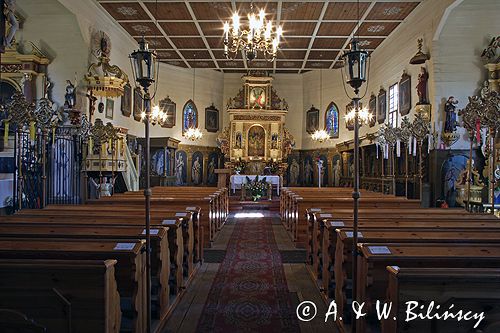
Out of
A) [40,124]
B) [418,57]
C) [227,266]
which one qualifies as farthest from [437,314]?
[418,57]

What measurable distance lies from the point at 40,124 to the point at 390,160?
1082 cm

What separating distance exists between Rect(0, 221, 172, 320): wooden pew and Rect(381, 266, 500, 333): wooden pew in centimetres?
233

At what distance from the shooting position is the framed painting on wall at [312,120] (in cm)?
2075

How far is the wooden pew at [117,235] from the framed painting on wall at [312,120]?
17.5 meters

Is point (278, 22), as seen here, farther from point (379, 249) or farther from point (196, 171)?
point (379, 249)

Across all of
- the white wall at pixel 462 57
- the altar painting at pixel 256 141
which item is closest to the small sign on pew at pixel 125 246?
the white wall at pixel 462 57

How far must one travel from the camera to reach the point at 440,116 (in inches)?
417

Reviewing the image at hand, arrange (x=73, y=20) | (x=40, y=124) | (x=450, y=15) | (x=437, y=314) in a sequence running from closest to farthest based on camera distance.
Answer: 1. (x=437, y=314)
2. (x=40, y=124)
3. (x=450, y=15)
4. (x=73, y=20)

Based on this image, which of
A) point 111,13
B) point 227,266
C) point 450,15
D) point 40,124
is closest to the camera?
point 227,266

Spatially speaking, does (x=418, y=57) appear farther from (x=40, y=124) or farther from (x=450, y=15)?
(x=40, y=124)

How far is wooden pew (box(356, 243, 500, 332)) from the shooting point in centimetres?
308

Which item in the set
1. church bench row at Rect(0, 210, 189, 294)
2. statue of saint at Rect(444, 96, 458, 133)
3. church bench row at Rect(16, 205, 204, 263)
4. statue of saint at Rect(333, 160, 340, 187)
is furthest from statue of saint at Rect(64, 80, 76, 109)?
statue of saint at Rect(333, 160, 340, 187)

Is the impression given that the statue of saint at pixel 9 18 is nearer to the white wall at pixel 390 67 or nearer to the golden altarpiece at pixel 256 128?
the white wall at pixel 390 67

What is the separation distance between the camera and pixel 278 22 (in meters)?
13.3
